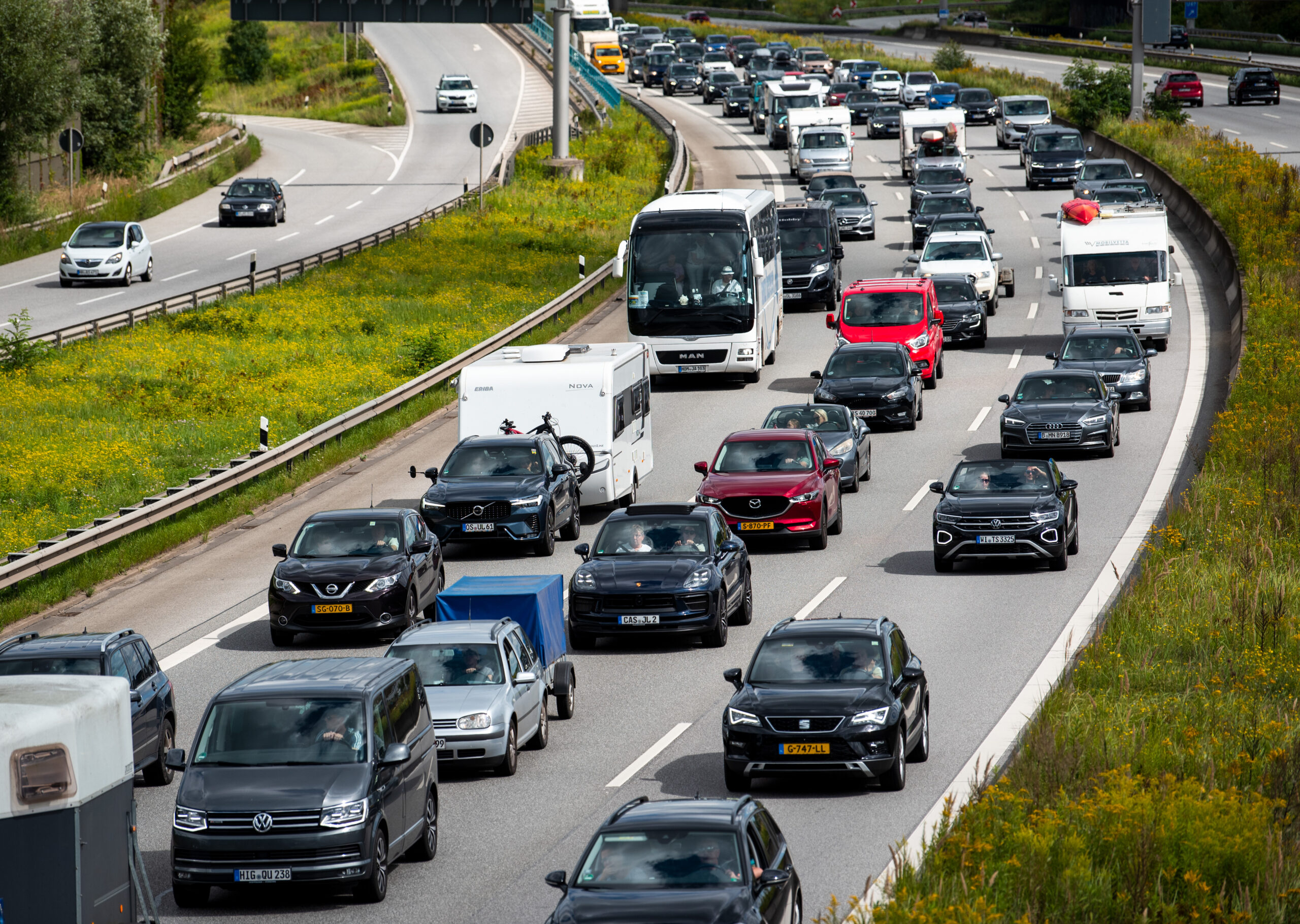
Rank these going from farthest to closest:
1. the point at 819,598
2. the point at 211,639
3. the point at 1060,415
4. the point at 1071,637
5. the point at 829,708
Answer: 1. the point at 1060,415
2. the point at 819,598
3. the point at 211,639
4. the point at 1071,637
5. the point at 829,708

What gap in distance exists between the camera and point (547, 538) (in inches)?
1051

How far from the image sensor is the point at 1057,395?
3275cm

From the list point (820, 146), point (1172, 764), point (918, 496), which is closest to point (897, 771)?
point (1172, 764)

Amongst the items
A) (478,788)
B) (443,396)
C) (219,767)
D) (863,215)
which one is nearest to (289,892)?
(219,767)

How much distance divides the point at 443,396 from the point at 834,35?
98.9m

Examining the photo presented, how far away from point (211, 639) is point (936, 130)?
49.9m

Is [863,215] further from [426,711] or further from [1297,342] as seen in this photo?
[426,711]

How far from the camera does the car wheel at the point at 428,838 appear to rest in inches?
581

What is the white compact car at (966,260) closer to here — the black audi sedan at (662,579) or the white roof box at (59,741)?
the black audi sedan at (662,579)

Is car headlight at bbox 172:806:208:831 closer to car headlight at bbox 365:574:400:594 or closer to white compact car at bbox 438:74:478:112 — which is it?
car headlight at bbox 365:574:400:594

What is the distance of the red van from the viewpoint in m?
39.5

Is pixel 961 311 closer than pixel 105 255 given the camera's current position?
Yes

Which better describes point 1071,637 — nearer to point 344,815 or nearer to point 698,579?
point 698,579

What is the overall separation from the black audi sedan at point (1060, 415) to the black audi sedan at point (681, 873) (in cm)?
2068
